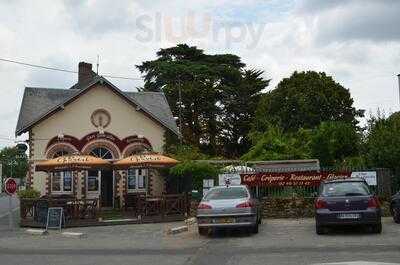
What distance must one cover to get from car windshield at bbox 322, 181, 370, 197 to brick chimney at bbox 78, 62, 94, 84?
24.8 m

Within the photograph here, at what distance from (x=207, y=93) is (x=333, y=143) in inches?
697

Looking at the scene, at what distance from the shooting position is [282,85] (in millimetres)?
53438

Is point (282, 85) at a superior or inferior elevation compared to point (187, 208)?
superior

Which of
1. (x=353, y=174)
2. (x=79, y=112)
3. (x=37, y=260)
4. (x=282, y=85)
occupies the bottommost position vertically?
(x=37, y=260)

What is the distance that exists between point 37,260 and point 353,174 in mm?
13543

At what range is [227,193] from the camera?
1925 centimetres

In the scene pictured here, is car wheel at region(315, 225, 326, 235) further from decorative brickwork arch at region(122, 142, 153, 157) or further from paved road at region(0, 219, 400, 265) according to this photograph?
decorative brickwork arch at region(122, 142, 153, 157)

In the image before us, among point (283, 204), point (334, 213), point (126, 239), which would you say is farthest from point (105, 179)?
point (334, 213)

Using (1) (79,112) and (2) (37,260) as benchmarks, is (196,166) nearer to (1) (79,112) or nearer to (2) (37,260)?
(1) (79,112)

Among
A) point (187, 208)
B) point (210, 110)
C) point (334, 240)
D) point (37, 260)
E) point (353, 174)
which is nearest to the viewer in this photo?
point (37, 260)

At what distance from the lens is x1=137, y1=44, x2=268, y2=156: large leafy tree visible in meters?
51.1

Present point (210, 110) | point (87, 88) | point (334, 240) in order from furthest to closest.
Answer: point (210, 110) < point (87, 88) < point (334, 240)

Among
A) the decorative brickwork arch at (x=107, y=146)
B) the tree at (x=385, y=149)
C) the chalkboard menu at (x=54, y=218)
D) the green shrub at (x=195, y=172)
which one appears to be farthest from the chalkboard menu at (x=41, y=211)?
the tree at (x=385, y=149)

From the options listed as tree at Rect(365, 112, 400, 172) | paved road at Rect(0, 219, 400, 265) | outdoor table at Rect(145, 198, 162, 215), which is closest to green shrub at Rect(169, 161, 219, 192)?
outdoor table at Rect(145, 198, 162, 215)
